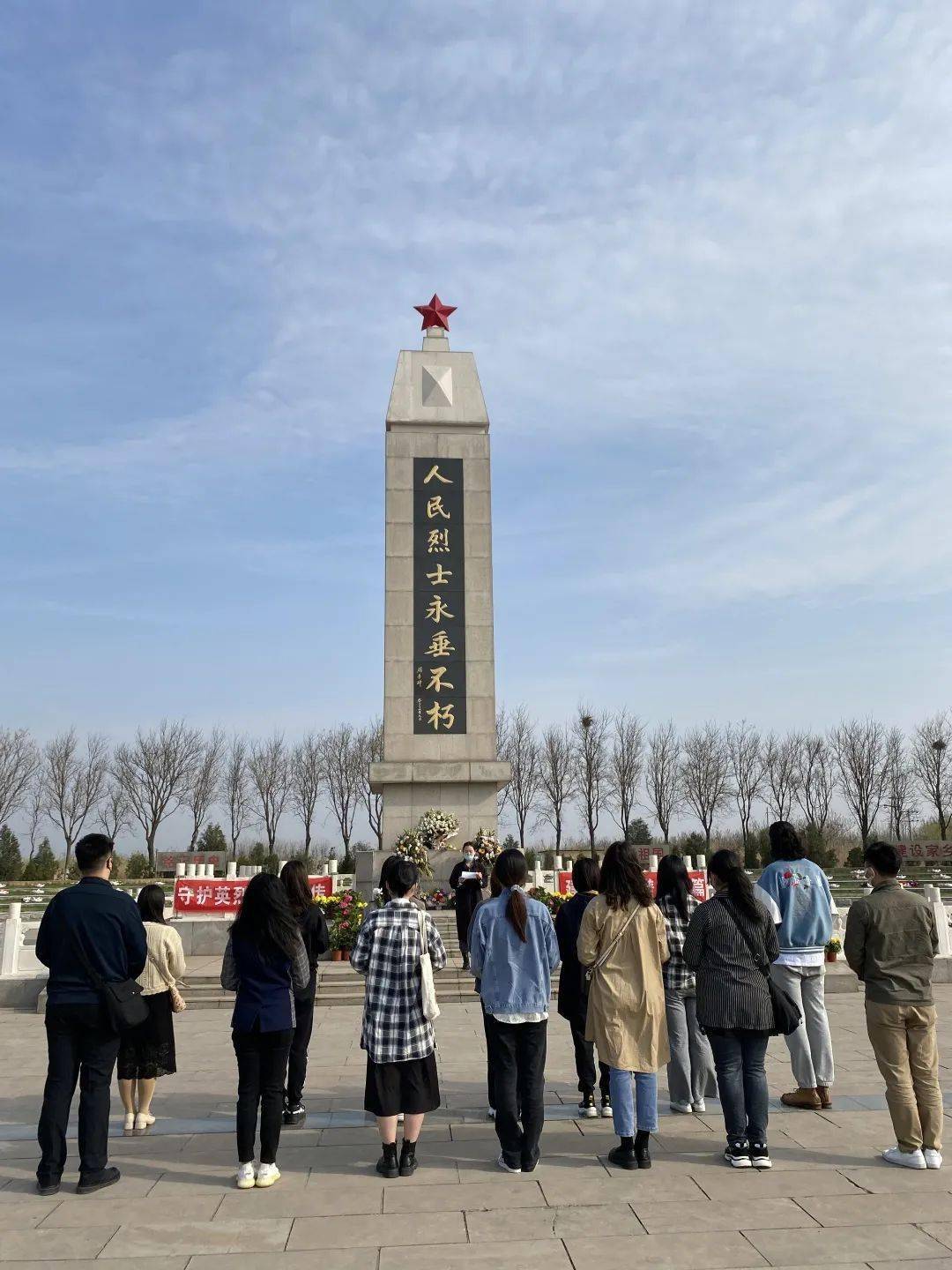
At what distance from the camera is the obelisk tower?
1767cm

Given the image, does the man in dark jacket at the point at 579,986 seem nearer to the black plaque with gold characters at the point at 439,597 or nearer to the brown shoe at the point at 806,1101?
the brown shoe at the point at 806,1101

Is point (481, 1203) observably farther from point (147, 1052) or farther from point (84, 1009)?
point (147, 1052)

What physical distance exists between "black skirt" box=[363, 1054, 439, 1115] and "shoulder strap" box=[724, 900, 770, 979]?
1.65 metres

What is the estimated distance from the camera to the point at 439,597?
18.3 m

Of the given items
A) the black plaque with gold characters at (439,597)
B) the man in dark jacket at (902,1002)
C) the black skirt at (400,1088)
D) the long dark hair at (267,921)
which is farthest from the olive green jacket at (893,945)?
the black plaque with gold characters at (439,597)

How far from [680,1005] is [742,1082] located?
0.89 m

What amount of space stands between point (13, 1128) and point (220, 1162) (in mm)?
1578

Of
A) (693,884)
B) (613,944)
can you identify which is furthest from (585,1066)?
(693,884)

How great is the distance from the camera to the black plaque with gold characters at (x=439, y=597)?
18.0 meters

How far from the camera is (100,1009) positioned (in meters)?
4.46

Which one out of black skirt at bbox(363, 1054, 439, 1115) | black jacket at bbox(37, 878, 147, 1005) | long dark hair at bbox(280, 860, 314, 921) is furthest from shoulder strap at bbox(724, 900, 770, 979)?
black jacket at bbox(37, 878, 147, 1005)

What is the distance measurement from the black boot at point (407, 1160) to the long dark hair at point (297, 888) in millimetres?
1383

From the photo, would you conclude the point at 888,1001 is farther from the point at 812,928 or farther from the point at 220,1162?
the point at 220,1162

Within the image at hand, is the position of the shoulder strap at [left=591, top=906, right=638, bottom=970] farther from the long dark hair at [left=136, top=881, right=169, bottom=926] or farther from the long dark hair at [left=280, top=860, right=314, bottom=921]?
the long dark hair at [left=136, top=881, right=169, bottom=926]
